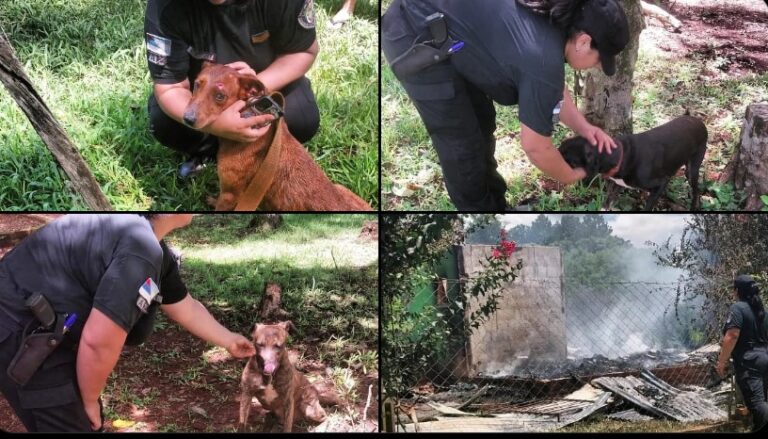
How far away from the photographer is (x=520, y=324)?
4.11 metres

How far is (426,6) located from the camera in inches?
145

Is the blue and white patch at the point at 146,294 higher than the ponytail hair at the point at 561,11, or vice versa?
the ponytail hair at the point at 561,11

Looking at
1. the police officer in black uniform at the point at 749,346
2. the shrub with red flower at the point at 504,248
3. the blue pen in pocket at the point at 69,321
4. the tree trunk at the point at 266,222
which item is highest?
the shrub with red flower at the point at 504,248

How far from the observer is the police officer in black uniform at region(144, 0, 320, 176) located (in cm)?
365

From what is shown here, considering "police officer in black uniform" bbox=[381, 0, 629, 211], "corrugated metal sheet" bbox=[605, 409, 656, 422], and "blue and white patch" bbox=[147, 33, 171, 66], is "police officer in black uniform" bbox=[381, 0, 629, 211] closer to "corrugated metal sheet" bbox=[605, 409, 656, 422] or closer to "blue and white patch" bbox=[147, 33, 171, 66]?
"blue and white patch" bbox=[147, 33, 171, 66]

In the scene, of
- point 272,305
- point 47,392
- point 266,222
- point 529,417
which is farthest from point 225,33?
point 529,417

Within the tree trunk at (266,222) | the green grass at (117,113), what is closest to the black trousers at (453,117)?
the green grass at (117,113)

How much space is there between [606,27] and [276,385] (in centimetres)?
227

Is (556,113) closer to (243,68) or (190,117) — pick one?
(243,68)

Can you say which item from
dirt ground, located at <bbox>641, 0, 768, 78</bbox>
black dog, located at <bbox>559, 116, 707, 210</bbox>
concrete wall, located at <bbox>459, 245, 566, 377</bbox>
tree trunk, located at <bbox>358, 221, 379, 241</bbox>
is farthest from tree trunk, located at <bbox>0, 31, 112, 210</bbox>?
dirt ground, located at <bbox>641, 0, 768, 78</bbox>

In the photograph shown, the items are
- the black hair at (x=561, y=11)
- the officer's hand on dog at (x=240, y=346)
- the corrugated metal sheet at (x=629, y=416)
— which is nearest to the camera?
the black hair at (x=561, y=11)

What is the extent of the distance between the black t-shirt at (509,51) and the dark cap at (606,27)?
13 centimetres

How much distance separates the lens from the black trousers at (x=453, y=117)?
377 centimetres

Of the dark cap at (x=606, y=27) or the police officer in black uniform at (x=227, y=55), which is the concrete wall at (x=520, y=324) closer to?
the dark cap at (x=606, y=27)
